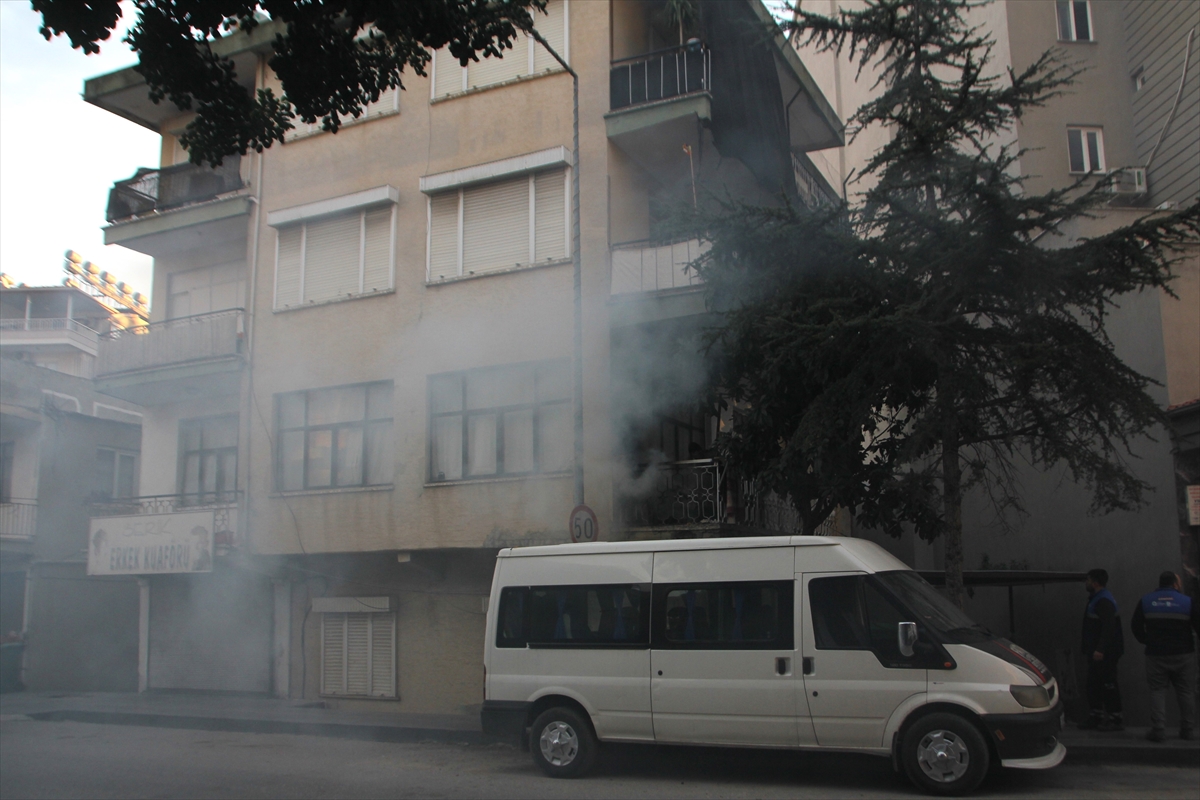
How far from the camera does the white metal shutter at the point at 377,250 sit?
14.3 m

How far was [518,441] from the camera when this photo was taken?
12.9 meters

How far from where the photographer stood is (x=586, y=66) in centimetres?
1312

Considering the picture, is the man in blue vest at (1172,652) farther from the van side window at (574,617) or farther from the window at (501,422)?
the window at (501,422)

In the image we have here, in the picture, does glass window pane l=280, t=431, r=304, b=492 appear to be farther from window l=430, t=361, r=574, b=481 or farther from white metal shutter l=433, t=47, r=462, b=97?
white metal shutter l=433, t=47, r=462, b=97

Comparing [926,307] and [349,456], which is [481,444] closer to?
[349,456]

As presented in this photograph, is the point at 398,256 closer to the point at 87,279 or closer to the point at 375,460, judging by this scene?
the point at 375,460

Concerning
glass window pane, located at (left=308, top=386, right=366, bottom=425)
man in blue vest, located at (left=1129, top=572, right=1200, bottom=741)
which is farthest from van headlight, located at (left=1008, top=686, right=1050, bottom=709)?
glass window pane, located at (left=308, top=386, right=366, bottom=425)

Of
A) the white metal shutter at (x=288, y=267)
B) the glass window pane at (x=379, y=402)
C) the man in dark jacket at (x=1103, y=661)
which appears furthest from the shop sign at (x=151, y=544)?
the man in dark jacket at (x=1103, y=661)

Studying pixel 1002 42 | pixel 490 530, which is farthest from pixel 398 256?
pixel 1002 42

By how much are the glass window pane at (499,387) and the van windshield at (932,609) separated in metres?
6.33

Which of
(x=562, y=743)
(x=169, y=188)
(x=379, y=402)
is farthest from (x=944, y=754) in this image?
(x=169, y=188)

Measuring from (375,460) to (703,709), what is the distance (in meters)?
7.66

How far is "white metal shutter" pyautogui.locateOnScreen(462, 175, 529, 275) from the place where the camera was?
1327cm

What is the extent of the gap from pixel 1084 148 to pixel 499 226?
12180 millimetres
